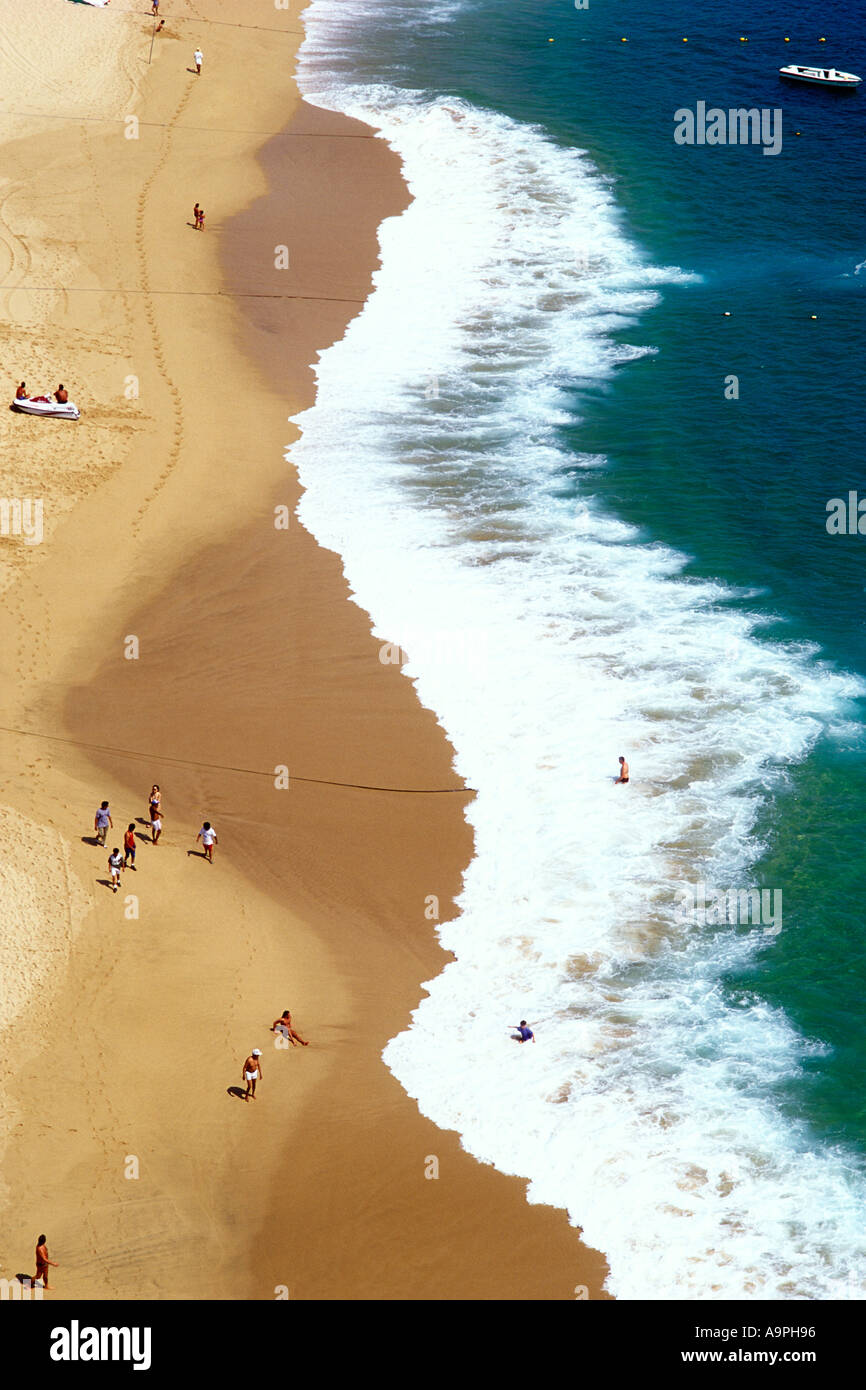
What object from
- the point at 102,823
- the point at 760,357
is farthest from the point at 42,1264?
the point at 760,357

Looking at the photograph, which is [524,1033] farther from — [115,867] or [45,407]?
[45,407]

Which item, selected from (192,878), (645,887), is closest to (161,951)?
(192,878)

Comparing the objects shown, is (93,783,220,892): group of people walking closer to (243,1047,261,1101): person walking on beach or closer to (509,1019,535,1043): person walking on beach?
(243,1047,261,1101): person walking on beach

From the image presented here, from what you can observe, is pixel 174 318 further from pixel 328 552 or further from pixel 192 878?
pixel 192 878

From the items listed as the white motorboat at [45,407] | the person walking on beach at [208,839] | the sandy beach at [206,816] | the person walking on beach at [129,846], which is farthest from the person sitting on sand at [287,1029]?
the white motorboat at [45,407]
